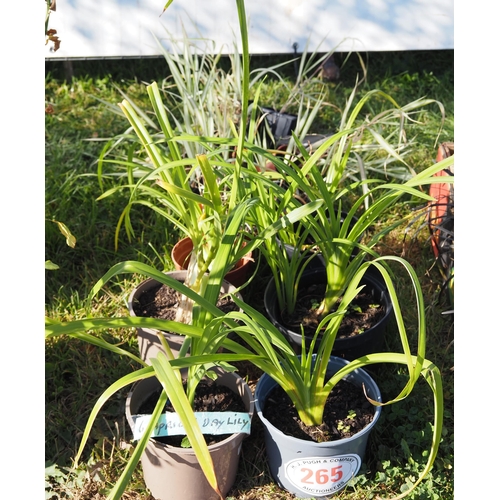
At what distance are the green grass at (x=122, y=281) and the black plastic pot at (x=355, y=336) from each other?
0.14 meters

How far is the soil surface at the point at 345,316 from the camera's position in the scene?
1.69 meters

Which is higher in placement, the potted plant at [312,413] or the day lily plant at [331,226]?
the day lily plant at [331,226]

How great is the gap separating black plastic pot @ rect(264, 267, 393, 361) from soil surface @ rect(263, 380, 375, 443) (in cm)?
11

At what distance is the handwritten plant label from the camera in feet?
4.20

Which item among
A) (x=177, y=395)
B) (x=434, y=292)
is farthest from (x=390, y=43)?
(x=177, y=395)

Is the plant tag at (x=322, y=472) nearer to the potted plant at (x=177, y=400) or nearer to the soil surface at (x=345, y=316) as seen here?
the potted plant at (x=177, y=400)

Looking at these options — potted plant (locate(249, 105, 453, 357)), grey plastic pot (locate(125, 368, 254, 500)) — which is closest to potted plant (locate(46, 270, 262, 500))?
grey plastic pot (locate(125, 368, 254, 500))

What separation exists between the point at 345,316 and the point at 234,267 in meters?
0.39

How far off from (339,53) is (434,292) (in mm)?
1751

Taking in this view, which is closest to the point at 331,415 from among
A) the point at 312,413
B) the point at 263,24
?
the point at 312,413

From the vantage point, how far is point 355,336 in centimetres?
159

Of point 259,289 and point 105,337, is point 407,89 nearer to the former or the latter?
point 259,289

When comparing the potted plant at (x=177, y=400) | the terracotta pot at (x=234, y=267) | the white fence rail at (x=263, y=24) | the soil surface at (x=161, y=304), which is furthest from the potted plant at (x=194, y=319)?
the white fence rail at (x=263, y=24)

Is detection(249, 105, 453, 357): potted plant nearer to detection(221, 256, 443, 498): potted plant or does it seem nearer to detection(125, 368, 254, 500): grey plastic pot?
detection(221, 256, 443, 498): potted plant
